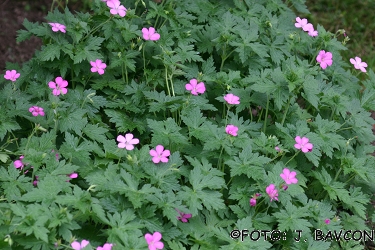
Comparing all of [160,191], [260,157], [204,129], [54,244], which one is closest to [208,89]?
[204,129]

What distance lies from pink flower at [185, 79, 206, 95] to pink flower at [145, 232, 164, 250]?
35.5 inches

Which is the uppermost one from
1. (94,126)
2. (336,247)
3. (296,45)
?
Result: (296,45)

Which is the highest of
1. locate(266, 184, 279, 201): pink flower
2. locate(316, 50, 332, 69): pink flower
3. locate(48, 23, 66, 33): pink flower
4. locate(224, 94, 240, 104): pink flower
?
locate(316, 50, 332, 69): pink flower

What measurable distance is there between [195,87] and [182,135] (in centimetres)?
31

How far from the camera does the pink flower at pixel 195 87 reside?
9.36ft

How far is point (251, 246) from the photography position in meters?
2.36

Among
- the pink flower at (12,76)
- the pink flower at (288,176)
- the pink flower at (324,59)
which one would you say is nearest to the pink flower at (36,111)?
the pink flower at (12,76)

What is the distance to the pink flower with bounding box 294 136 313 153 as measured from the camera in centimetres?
266

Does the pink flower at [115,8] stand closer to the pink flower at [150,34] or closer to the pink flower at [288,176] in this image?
the pink flower at [150,34]

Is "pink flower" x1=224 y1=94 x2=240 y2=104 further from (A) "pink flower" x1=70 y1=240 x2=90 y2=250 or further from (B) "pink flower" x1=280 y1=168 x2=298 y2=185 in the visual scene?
(A) "pink flower" x1=70 y1=240 x2=90 y2=250

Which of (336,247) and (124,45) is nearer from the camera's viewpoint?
(336,247)

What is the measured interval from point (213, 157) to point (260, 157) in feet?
0.78

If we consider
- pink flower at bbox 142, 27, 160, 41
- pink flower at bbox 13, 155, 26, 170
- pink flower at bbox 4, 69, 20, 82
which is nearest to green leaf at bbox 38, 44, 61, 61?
pink flower at bbox 4, 69, 20, 82

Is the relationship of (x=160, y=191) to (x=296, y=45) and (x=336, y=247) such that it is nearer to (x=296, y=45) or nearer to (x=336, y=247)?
(x=336, y=247)
